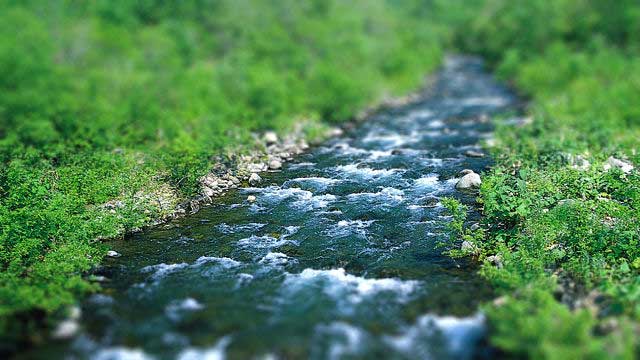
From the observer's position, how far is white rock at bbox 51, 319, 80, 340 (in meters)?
10.1

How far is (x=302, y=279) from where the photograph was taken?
12.5 m

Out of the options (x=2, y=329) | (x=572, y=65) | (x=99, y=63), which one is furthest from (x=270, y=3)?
(x=2, y=329)

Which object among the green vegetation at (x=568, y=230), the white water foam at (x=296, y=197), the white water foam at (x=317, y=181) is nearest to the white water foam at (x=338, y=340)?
the green vegetation at (x=568, y=230)

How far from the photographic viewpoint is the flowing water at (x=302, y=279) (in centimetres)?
987

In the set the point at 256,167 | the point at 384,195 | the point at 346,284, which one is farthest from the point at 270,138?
the point at 346,284

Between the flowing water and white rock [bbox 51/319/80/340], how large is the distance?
0.20 meters

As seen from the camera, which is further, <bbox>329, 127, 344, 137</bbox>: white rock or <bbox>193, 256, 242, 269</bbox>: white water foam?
<bbox>329, 127, 344, 137</bbox>: white rock

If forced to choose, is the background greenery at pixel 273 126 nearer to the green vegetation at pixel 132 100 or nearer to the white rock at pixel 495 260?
the green vegetation at pixel 132 100

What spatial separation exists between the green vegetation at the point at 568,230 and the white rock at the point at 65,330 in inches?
311

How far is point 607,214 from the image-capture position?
539 inches

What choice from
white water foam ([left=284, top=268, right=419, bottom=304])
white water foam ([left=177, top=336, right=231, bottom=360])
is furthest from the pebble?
white water foam ([left=177, top=336, right=231, bottom=360])

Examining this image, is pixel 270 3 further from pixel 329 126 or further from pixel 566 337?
pixel 566 337

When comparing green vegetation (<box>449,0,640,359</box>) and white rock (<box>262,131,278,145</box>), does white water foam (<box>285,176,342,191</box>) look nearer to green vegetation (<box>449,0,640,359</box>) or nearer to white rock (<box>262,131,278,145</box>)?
white rock (<box>262,131,278,145</box>)

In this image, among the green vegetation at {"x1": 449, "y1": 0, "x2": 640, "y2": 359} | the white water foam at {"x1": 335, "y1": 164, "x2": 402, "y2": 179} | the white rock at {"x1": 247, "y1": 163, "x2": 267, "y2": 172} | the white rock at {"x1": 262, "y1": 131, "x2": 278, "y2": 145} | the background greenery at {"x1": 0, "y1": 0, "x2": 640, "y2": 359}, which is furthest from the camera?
the white rock at {"x1": 262, "y1": 131, "x2": 278, "y2": 145}
